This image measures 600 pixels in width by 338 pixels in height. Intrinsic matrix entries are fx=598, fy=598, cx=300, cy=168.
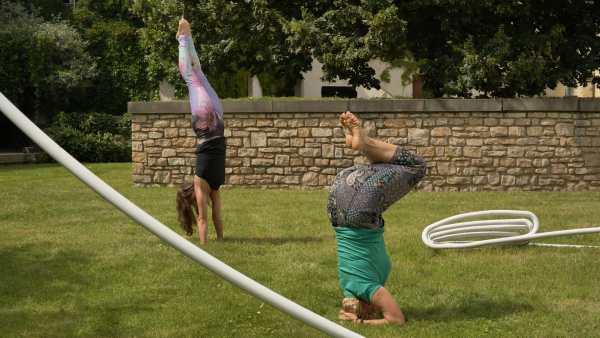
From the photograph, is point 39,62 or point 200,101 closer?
point 200,101

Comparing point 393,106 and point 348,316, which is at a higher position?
point 393,106

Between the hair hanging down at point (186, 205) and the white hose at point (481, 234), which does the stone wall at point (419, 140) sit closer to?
the white hose at point (481, 234)

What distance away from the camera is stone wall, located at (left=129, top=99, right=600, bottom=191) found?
37.5 feet

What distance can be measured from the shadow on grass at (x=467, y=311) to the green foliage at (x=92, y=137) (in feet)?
53.4

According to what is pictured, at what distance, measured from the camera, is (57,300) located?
14.4ft

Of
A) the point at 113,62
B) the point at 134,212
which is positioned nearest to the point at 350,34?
the point at 134,212

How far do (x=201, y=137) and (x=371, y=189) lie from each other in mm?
3154

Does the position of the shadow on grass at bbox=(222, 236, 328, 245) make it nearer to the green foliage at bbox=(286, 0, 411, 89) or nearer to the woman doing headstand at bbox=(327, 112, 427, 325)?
the woman doing headstand at bbox=(327, 112, 427, 325)

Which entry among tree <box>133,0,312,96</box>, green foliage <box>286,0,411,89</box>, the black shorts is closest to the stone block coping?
green foliage <box>286,0,411,89</box>

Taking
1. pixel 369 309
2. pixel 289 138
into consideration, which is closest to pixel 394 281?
pixel 369 309

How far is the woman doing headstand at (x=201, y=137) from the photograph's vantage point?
20.5 feet

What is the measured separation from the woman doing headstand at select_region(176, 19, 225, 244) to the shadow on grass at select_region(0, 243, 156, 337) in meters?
1.16

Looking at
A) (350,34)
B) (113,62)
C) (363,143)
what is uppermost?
(113,62)

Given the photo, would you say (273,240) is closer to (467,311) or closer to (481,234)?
(481,234)
